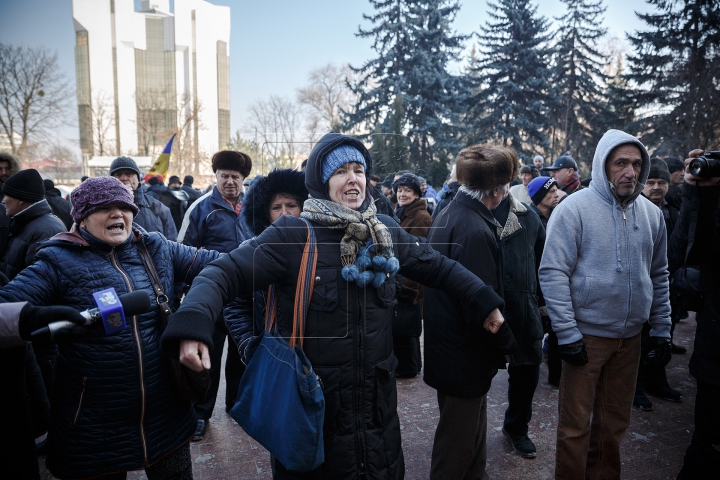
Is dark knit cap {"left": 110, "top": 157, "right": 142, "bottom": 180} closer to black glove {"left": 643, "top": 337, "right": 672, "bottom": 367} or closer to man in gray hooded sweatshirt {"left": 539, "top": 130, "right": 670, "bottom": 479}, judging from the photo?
man in gray hooded sweatshirt {"left": 539, "top": 130, "right": 670, "bottom": 479}

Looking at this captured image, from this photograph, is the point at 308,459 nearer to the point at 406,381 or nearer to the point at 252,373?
the point at 252,373

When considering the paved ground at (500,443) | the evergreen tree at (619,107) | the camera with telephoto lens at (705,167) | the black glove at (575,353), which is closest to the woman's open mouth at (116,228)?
the paved ground at (500,443)

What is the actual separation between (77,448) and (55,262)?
0.90 meters

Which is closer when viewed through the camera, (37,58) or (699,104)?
(37,58)

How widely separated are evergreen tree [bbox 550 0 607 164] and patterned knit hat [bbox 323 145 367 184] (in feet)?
93.0

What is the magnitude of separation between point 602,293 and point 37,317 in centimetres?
287

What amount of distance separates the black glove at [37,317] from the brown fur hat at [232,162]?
2.58 meters

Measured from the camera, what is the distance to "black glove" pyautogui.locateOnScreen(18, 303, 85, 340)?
1.64 m

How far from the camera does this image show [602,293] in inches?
108

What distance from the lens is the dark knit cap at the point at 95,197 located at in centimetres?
226

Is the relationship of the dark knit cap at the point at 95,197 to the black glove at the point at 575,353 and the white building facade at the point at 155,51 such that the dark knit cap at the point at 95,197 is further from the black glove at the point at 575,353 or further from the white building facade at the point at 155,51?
the white building facade at the point at 155,51

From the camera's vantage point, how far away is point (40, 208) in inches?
150

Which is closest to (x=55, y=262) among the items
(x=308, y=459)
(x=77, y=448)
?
(x=77, y=448)

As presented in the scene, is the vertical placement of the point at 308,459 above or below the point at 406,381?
above
